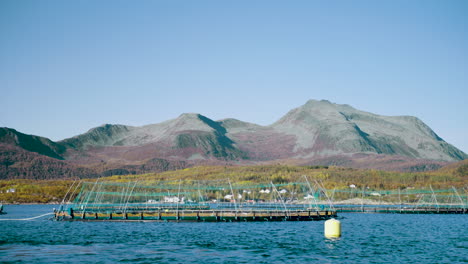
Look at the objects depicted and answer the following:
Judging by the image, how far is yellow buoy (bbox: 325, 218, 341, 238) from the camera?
61.8 m

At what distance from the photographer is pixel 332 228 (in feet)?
205

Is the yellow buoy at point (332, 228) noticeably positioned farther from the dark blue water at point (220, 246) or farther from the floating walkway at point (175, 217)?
the floating walkway at point (175, 217)

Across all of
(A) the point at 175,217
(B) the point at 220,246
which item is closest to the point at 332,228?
(B) the point at 220,246

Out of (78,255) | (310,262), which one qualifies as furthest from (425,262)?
(78,255)

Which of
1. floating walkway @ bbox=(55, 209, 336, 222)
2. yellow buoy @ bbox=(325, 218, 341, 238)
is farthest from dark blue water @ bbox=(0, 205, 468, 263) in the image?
floating walkway @ bbox=(55, 209, 336, 222)

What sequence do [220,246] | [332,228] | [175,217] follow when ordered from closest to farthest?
1. [220,246]
2. [332,228]
3. [175,217]

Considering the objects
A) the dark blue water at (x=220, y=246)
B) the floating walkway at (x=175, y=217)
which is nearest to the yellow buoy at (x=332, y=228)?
the dark blue water at (x=220, y=246)

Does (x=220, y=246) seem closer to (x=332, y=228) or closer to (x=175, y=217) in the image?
(x=332, y=228)

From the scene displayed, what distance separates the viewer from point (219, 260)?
44.4 metres

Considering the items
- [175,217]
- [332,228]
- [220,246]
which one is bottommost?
[220,246]

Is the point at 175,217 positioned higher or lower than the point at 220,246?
higher

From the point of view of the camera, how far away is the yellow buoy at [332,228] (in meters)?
61.8

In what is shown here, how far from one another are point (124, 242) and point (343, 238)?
87.7 feet

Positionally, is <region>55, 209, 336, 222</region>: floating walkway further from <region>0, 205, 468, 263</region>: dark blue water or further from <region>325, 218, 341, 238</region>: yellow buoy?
<region>325, 218, 341, 238</region>: yellow buoy
